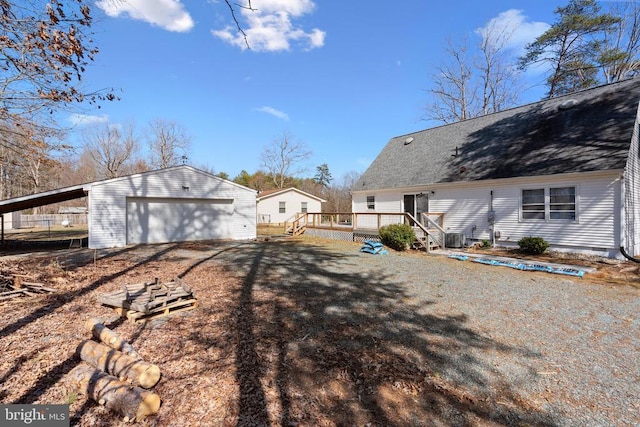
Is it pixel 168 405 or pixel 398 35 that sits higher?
pixel 398 35

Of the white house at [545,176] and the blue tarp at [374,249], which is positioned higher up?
the white house at [545,176]

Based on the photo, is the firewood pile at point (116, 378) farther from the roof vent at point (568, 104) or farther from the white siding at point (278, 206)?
the white siding at point (278, 206)

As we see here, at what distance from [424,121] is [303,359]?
26907mm

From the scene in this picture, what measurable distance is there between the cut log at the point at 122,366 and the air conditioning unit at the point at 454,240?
38.3 feet

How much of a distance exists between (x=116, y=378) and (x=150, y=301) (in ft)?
6.82

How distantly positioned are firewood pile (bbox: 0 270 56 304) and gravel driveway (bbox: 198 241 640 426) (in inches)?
197

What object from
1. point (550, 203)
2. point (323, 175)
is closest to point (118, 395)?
point (550, 203)

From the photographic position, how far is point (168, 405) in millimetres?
2611

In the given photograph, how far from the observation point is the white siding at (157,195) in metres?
12.5

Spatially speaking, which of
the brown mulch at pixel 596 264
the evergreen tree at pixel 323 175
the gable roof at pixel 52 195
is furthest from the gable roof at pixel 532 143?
the evergreen tree at pixel 323 175

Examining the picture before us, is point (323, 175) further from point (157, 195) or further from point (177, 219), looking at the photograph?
point (157, 195)

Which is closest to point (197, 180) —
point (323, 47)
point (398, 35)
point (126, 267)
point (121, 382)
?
point (126, 267)

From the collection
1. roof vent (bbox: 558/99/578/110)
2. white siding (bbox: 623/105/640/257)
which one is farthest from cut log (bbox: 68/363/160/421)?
roof vent (bbox: 558/99/578/110)

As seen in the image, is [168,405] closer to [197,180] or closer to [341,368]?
[341,368]
